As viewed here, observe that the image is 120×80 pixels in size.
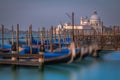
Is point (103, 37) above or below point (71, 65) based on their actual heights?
above

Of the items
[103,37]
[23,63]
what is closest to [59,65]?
[23,63]

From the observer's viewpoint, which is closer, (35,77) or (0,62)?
(35,77)

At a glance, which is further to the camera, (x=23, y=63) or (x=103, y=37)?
(x=103, y=37)

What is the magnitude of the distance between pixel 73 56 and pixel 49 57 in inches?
42.9

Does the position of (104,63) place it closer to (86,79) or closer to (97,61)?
(97,61)

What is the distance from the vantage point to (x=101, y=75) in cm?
1263

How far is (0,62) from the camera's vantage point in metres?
13.5

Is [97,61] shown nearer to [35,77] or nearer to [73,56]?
[73,56]

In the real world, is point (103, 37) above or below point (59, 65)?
above

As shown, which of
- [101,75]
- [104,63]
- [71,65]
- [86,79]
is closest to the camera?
[86,79]

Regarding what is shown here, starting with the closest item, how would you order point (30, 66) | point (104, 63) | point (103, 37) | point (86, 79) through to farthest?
point (86, 79) < point (30, 66) < point (104, 63) < point (103, 37)

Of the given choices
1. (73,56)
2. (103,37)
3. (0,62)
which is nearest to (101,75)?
(73,56)

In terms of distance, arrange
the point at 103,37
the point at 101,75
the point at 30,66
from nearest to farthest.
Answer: the point at 101,75 < the point at 30,66 < the point at 103,37

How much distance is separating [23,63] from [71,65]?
2.52m
